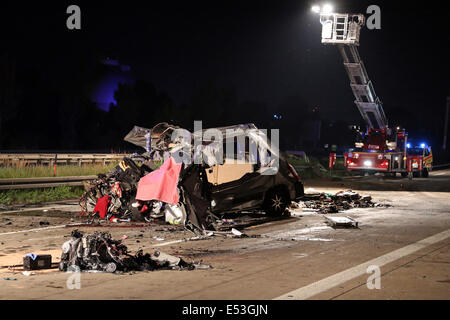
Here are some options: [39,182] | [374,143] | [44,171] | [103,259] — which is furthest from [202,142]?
[374,143]

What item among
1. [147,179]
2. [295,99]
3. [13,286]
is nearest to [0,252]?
[13,286]

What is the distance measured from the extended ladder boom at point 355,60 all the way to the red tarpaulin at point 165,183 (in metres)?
15.4

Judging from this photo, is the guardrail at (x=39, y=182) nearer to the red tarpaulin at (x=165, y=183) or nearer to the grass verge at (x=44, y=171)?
the grass verge at (x=44, y=171)

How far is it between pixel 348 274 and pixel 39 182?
39.9ft

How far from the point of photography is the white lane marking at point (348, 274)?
22.7 feet

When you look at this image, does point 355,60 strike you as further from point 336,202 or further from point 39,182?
point 39,182

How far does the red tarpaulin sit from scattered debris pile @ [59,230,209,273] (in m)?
3.29

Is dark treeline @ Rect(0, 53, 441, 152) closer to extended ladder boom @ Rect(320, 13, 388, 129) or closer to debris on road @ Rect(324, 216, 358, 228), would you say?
extended ladder boom @ Rect(320, 13, 388, 129)

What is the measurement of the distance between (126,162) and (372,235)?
5288mm

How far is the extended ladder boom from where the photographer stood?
25.9 meters

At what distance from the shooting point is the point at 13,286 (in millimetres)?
7188

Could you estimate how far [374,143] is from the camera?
3372 cm
